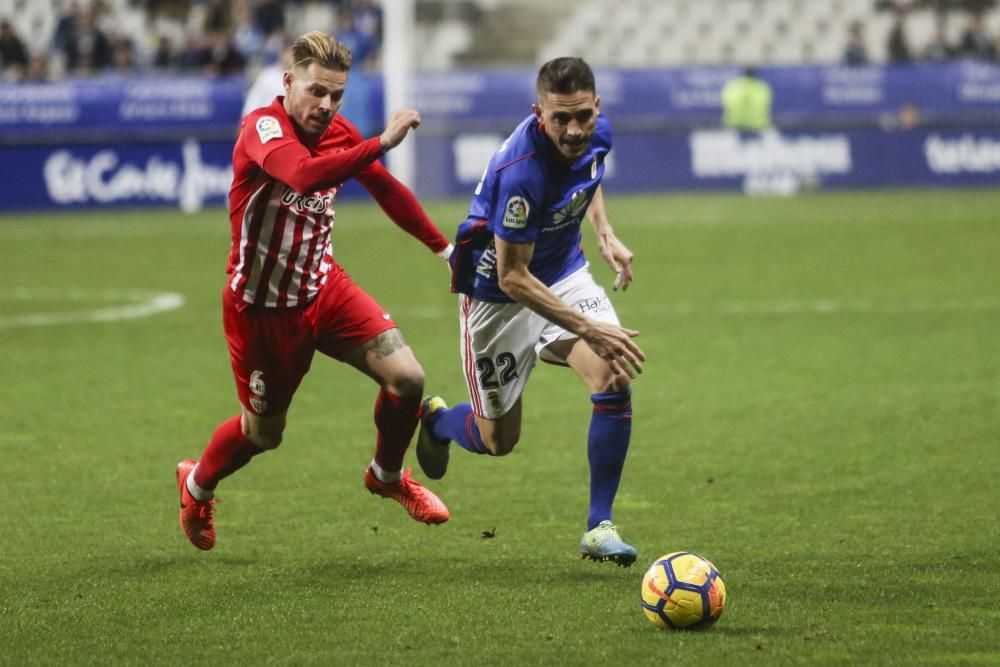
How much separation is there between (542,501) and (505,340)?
98 cm

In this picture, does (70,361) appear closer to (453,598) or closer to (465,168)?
(453,598)

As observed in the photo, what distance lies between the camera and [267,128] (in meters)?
5.79

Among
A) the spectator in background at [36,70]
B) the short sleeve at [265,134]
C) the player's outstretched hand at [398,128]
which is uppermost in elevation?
the player's outstretched hand at [398,128]

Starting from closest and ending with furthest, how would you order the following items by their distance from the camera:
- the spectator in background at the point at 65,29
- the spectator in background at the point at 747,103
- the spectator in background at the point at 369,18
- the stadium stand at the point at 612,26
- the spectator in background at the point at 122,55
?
the spectator in background at the point at 747,103 < the spectator in background at the point at 369,18 < the spectator in background at the point at 122,55 < the spectator in background at the point at 65,29 < the stadium stand at the point at 612,26

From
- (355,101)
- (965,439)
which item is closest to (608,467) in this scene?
(965,439)

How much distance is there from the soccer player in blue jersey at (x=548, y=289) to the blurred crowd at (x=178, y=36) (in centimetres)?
1938

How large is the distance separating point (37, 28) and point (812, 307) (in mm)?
19672

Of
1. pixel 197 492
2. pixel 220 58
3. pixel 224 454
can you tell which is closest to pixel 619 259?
pixel 224 454

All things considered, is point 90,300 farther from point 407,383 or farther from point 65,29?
point 65,29

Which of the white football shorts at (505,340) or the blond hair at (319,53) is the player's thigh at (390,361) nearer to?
the white football shorts at (505,340)

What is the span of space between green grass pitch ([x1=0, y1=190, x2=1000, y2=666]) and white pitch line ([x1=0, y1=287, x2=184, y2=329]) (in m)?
0.10

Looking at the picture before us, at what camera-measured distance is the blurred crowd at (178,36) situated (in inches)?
1043

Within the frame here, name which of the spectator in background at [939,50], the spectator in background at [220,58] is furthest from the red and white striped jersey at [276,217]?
the spectator in background at [939,50]

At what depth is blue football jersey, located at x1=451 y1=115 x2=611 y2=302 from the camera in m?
5.73
